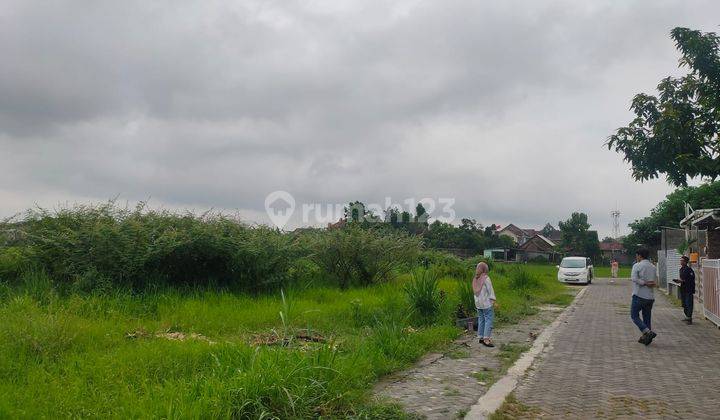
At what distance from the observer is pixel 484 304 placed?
34.7 ft

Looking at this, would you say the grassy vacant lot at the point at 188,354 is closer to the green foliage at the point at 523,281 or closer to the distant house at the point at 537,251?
the green foliage at the point at 523,281

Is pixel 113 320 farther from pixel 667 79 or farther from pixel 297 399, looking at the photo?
pixel 667 79

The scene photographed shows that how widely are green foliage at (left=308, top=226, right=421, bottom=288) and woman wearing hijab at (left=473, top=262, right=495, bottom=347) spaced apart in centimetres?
644

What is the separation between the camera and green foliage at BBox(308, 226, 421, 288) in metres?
17.0

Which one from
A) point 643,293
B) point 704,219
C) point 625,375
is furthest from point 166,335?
point 704,219

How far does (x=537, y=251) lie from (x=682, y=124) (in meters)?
80.9

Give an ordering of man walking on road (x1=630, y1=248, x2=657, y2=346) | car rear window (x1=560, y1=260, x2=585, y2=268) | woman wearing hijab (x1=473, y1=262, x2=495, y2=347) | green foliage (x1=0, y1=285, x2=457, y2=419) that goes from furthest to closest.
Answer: car rear window (x1=560, y1=260, x2=585, y2=268) < man walking on road (x1=630, y1=248, x2=657, y2=346) < woman wearing hijab (x1=473, y1=262, x2=495, y2=347) < green foliage (x1=0, y1=285, x2=457, y2=419)

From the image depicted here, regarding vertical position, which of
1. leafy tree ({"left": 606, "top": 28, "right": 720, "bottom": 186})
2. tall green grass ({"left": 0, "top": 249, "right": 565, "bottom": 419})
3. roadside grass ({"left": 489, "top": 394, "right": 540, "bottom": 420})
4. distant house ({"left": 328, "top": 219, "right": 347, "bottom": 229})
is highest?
leafy tree ({"left": 606, "top": 28, "right": 720, "bottom": 186})

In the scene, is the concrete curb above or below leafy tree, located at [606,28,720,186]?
below

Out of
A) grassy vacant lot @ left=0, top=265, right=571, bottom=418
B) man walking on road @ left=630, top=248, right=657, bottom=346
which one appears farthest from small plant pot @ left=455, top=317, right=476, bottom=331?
man walking on road @ left=630, top=248, right=657, bottom=346

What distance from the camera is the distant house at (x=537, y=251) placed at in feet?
276

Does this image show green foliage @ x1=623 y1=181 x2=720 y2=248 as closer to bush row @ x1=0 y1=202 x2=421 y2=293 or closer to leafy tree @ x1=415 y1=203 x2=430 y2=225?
leafy tree @ x1=415 y1=203 x2=430 y2=225

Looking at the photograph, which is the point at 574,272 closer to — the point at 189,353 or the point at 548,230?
the point at 189,353

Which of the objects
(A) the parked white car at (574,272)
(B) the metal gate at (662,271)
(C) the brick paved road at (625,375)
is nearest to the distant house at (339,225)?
(C) the brick paved road at (625,375)
